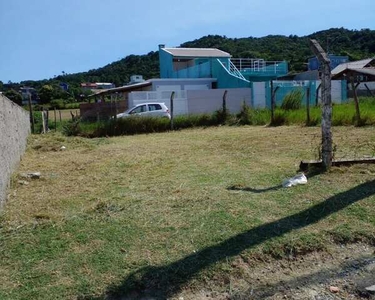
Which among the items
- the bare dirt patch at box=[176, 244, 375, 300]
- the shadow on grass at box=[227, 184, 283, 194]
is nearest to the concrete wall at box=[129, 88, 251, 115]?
the shadow on grass at box=[227, 184, 283, 194]

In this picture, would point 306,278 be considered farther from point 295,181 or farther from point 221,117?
point 221,117

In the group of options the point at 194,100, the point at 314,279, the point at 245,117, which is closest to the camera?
the point at 314,279

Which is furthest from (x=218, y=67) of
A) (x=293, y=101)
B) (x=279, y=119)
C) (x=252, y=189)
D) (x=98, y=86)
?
(x=98, y=86)

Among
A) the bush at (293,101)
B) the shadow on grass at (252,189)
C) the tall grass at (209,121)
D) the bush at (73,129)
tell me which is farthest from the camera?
the bush at (293,101)

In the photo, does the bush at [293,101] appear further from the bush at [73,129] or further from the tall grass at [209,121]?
the bush at [73,129]

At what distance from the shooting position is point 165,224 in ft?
12.1

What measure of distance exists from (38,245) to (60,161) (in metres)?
5.07

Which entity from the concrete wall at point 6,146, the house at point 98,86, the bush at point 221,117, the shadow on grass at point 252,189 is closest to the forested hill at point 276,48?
the house at point 98,86

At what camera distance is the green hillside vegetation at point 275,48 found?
52.2 m

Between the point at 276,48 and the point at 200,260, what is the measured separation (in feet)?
186

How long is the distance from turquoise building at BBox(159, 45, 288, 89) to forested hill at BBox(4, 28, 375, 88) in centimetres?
1473

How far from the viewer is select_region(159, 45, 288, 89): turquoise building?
95.3 ft

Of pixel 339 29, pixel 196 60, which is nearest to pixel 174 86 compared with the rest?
pixel 196 60

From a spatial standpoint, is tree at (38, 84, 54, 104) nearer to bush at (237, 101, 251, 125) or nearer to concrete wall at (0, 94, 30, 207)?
bush at (237, 101, 251, 125)
